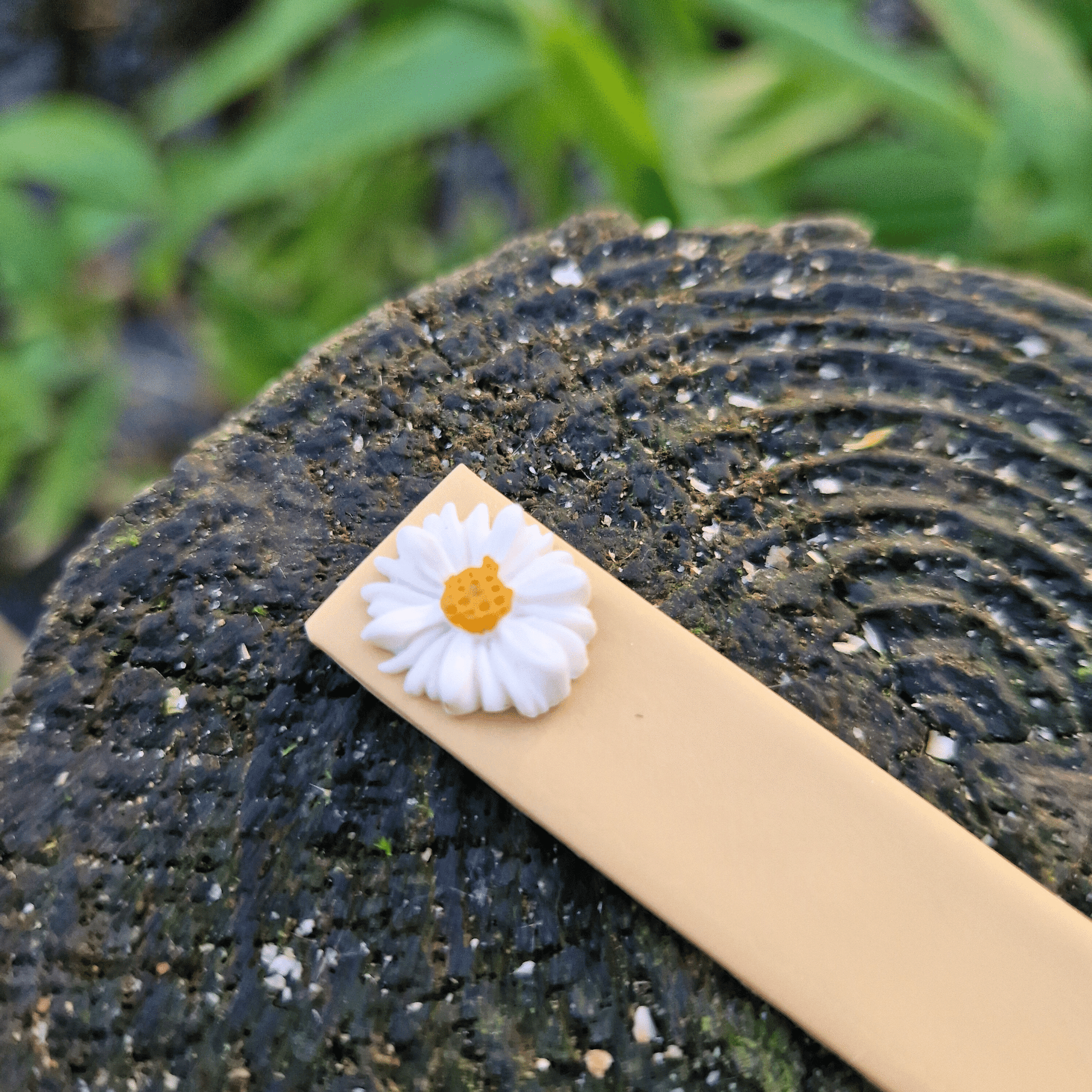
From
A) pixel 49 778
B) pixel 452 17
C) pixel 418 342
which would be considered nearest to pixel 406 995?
pixel 49 778

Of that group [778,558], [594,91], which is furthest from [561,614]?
[594,91]

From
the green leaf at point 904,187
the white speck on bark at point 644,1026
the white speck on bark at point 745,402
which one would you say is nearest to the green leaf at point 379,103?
the green leaf at point 904,187

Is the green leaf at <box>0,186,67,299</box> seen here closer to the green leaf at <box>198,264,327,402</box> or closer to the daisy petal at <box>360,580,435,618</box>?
the green leaf at <box>198,264,327,402</box>

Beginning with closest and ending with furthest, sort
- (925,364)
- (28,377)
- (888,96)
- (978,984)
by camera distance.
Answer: (978,984)
(925,364)
(888,96)
(28,377)

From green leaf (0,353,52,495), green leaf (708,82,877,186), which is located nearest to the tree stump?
green leaf (708,82,877,186)

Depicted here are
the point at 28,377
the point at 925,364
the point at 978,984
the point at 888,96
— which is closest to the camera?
the point at 978,984

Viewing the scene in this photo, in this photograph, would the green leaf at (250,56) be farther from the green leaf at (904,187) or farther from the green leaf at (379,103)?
the green leaf at (904,187)

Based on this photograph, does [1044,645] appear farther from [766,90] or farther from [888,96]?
[766,90]
